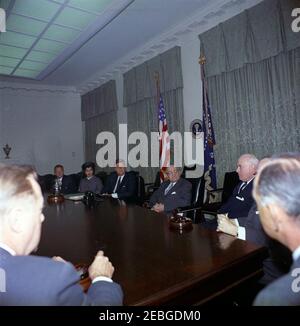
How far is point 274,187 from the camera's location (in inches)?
27.6

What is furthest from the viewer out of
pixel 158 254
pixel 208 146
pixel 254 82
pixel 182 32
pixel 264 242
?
pixel 182 32

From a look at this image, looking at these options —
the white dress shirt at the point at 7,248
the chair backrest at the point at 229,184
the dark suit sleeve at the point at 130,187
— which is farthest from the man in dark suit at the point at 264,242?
the dark suit sleeve at the point at 130,187

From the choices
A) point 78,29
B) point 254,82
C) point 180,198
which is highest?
point 78,29

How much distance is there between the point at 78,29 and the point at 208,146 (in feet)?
9.28

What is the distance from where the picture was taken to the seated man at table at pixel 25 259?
2.27 feet

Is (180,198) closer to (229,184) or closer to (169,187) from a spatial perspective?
(169,187)

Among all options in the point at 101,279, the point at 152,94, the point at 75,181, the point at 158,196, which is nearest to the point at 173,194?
the point at 158,196

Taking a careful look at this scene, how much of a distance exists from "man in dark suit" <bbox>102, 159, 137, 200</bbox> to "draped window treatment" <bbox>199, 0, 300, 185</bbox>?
1.40 metres

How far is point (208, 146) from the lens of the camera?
420 cm

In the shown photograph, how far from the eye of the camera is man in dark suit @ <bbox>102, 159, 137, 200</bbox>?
163 inches

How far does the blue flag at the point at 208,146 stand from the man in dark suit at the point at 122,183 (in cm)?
118

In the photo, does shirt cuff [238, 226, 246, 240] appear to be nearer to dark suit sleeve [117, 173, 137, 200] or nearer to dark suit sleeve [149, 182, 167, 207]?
dark suit sleeve [149, 182, 167, 207]

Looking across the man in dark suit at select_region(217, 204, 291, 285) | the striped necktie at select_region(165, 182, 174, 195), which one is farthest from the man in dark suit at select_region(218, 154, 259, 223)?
the striped necktie at select_region(165, 182, 174, 195)
